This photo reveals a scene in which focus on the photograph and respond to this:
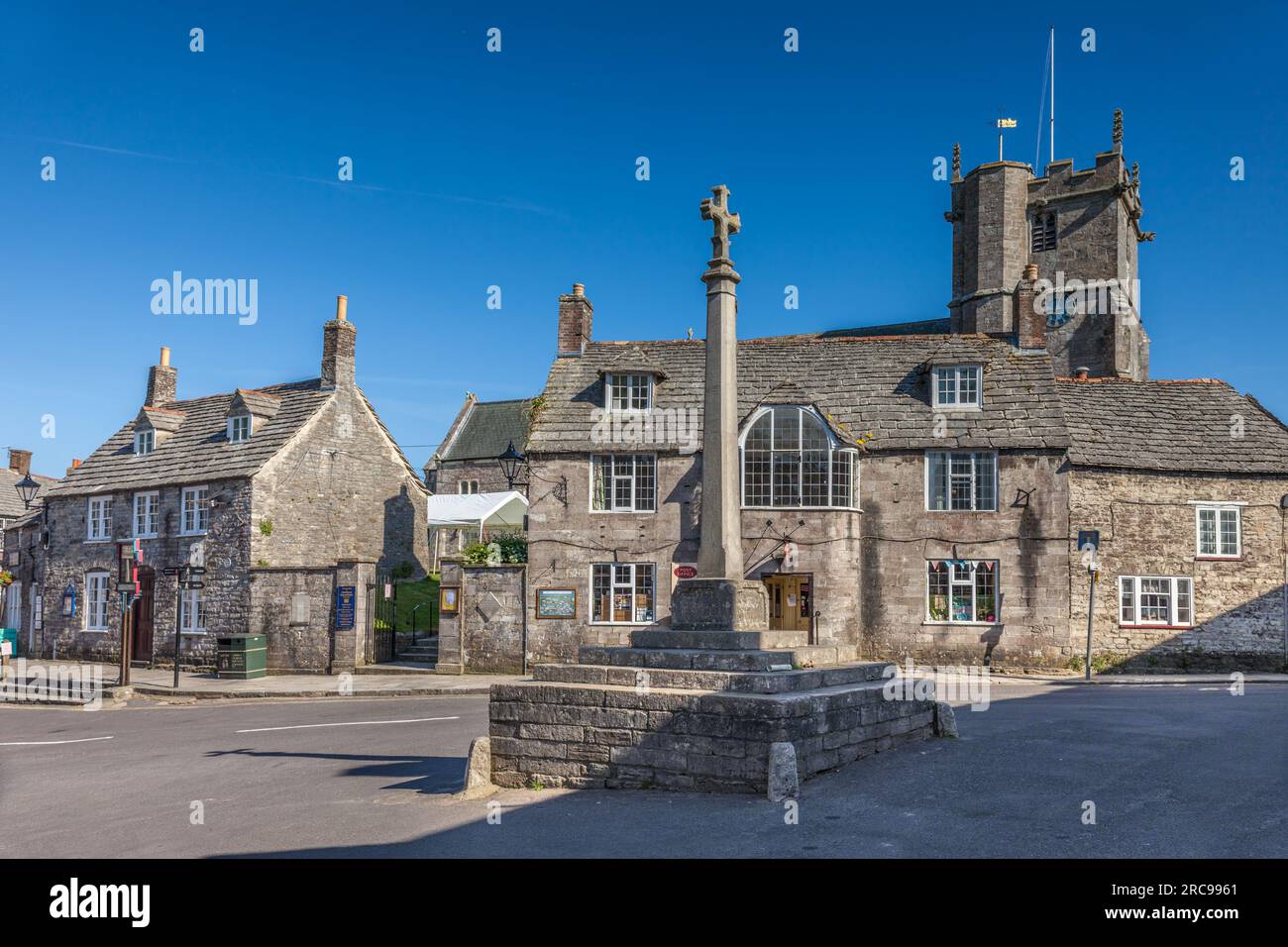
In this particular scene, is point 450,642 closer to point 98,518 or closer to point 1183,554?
point 98,518

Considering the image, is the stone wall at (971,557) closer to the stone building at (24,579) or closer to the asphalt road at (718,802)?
the asphalt road at (718,802)

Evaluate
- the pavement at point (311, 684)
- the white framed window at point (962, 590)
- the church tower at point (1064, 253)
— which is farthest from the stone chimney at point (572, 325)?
the church tower at point (1064, 253)

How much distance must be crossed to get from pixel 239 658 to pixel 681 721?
21.1 meters

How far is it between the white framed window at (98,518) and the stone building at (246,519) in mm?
50

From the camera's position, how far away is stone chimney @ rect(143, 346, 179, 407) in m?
37.2

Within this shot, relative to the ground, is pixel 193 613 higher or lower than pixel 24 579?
lower

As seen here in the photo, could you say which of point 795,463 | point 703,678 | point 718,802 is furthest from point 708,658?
point 795,463

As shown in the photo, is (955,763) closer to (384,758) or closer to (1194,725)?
(1194,725)

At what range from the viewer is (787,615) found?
2612cm

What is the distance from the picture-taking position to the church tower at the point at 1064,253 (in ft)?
146

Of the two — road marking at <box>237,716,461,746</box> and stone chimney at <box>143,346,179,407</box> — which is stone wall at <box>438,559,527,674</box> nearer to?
road marking at <box>237,716,461,746</box>

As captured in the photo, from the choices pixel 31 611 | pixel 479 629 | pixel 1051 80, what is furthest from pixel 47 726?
pixel 1051 80

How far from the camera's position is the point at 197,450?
107 feet
